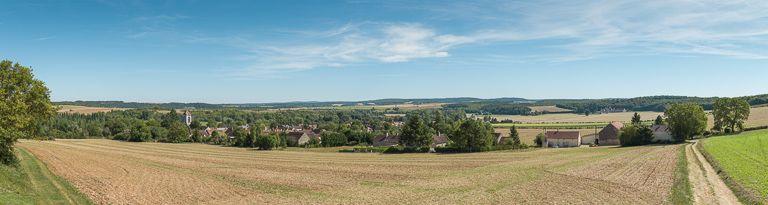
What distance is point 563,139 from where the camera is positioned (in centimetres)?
10356

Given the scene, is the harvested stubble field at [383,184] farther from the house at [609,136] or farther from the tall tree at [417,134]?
the house at [609,136]

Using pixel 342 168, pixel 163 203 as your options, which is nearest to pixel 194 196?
pixel 163 203

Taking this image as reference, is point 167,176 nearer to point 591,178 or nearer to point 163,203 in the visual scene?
point 163,203

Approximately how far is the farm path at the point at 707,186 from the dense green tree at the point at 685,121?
42.3 metres

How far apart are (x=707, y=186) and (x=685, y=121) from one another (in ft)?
199

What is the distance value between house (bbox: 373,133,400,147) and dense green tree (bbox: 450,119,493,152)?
31.5 metres

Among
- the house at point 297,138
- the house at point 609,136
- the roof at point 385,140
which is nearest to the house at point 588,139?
the house at point 609,136

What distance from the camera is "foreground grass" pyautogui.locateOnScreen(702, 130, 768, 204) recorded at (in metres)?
29.1

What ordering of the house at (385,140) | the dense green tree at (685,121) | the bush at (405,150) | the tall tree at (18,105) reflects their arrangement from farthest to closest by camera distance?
1. the house at (385,140)
2. the dense green tree at (685,121)
3. the bush at (405,150)
4. the tall tree at (18,105)

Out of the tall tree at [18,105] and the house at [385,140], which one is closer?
the tall tree at [18,105]

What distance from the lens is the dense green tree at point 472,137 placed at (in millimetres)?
80438

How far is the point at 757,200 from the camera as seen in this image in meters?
26.9

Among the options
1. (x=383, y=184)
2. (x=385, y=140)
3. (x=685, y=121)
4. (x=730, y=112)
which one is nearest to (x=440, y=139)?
(x=385, y=140)

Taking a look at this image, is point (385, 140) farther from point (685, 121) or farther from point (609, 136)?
point (685, 121)
